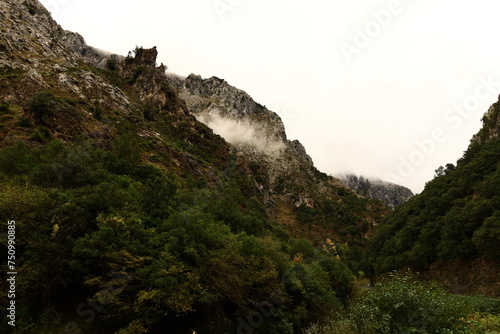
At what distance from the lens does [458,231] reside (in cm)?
5212

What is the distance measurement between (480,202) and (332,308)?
41053mm

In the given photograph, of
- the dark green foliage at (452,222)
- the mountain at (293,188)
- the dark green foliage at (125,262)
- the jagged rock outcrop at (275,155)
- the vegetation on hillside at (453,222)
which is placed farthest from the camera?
the jagged rock outcrop at (275,155)

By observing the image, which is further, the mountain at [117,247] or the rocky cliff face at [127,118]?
the rocky cliff face at [127,118]

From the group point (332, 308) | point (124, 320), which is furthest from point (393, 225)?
point (124, 320)

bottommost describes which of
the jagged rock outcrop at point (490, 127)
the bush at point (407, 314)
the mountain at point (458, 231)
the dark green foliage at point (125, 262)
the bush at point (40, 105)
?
the dark green foliage at point (125, 262)

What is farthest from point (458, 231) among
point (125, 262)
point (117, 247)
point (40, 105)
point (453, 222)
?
point (40, 105)

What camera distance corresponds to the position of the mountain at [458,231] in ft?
145

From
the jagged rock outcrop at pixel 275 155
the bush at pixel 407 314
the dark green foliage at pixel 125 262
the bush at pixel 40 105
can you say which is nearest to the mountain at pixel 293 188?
the jagged rock outcrop at pixel 275 155

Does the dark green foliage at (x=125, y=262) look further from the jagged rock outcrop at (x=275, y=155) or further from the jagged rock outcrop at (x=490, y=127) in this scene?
the jagged rock outcrop at (x=275, y=155)

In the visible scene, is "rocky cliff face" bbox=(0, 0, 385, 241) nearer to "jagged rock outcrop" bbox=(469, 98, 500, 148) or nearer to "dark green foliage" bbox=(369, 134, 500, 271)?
"dark green foliage" bbox=(369, 134, 500, 271)

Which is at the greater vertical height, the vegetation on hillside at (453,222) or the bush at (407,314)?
the vegetation on hillside at (453,222)

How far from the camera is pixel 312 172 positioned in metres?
183

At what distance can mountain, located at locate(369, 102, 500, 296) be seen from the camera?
44.3 m

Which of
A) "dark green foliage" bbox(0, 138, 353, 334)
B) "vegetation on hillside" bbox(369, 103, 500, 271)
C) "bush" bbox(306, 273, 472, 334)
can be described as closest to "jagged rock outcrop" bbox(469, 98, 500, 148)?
"vegetation on hillside" bbox(369, 103, 500, 271)
